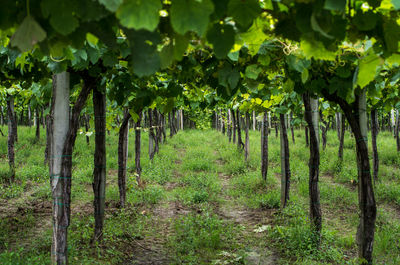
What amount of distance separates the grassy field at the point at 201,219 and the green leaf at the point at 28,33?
3419 mm

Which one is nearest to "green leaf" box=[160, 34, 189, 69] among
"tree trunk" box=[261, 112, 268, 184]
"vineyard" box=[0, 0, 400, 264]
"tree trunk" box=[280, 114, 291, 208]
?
"vineyard" box=[0, 0, 400, 264]

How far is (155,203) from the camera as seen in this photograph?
257 inches

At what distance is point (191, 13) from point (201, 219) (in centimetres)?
509

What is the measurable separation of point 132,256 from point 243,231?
6.38ft

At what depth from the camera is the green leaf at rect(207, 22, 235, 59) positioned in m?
0.96

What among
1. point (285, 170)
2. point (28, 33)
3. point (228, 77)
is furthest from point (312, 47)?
point (285, 170)

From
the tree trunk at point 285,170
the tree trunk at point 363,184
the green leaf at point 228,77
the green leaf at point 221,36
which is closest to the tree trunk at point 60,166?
the green leaf at point 228,77

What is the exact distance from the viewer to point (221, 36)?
0.96 meters

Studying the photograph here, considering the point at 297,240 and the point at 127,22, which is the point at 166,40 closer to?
the point at 127,22

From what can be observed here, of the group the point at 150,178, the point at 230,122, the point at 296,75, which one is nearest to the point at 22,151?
the point at 150,178

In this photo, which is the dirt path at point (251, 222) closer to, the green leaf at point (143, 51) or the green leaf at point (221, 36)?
the green leaf at point (221, 36)

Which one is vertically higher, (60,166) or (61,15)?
(61,15)

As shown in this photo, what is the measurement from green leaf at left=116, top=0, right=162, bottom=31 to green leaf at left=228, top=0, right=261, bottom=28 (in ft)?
1.04

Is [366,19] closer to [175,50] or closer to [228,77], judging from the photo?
[175,50]
